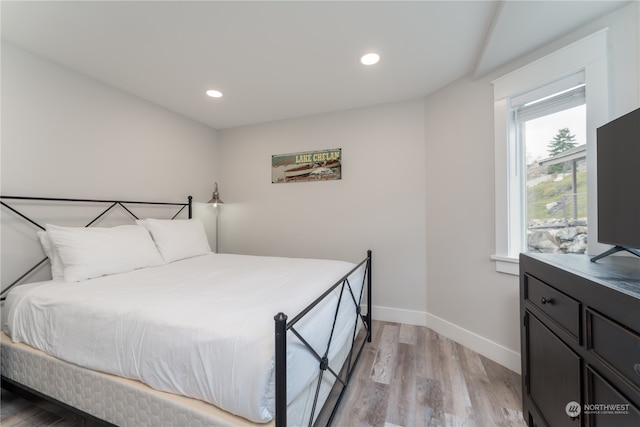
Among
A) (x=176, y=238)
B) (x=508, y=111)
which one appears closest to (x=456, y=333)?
(x=508, y=111)

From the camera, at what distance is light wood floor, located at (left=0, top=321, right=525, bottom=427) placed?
57.2 inches

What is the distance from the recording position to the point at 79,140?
2.15 meters

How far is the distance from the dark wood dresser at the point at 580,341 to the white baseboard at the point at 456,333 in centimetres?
60

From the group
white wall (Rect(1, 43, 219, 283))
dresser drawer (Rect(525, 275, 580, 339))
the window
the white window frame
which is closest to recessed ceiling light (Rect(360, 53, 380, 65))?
the white window frame

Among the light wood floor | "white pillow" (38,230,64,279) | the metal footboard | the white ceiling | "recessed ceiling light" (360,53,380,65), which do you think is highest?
"recessed ceiling light" (360,53,380,65)

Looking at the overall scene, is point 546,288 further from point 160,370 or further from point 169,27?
point 169,27

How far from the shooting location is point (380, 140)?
290cm

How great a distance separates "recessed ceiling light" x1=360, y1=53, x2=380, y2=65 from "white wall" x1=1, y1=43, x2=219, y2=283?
7.73ft

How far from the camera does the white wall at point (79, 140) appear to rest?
1.80 m

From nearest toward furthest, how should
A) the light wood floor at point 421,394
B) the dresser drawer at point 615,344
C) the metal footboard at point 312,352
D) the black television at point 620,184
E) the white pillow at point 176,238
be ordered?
the dresser drawer at point 615,344, the metal footboard at point 312,352, the black television at point 620,184, the light wood floor at point 421,394, the white pillow at point 176,238

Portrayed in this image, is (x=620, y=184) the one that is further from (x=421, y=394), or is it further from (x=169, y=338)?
(x=169, y=338)

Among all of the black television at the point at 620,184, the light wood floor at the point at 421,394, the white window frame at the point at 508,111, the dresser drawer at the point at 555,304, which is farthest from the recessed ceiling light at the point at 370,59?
the light wood floor at the point at 421,394

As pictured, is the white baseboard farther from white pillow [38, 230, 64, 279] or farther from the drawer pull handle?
white pillow [38, 230, 64, 279]

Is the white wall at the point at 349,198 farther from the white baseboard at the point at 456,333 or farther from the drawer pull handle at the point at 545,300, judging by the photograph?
the drawer pull handle at the point at 545,300
